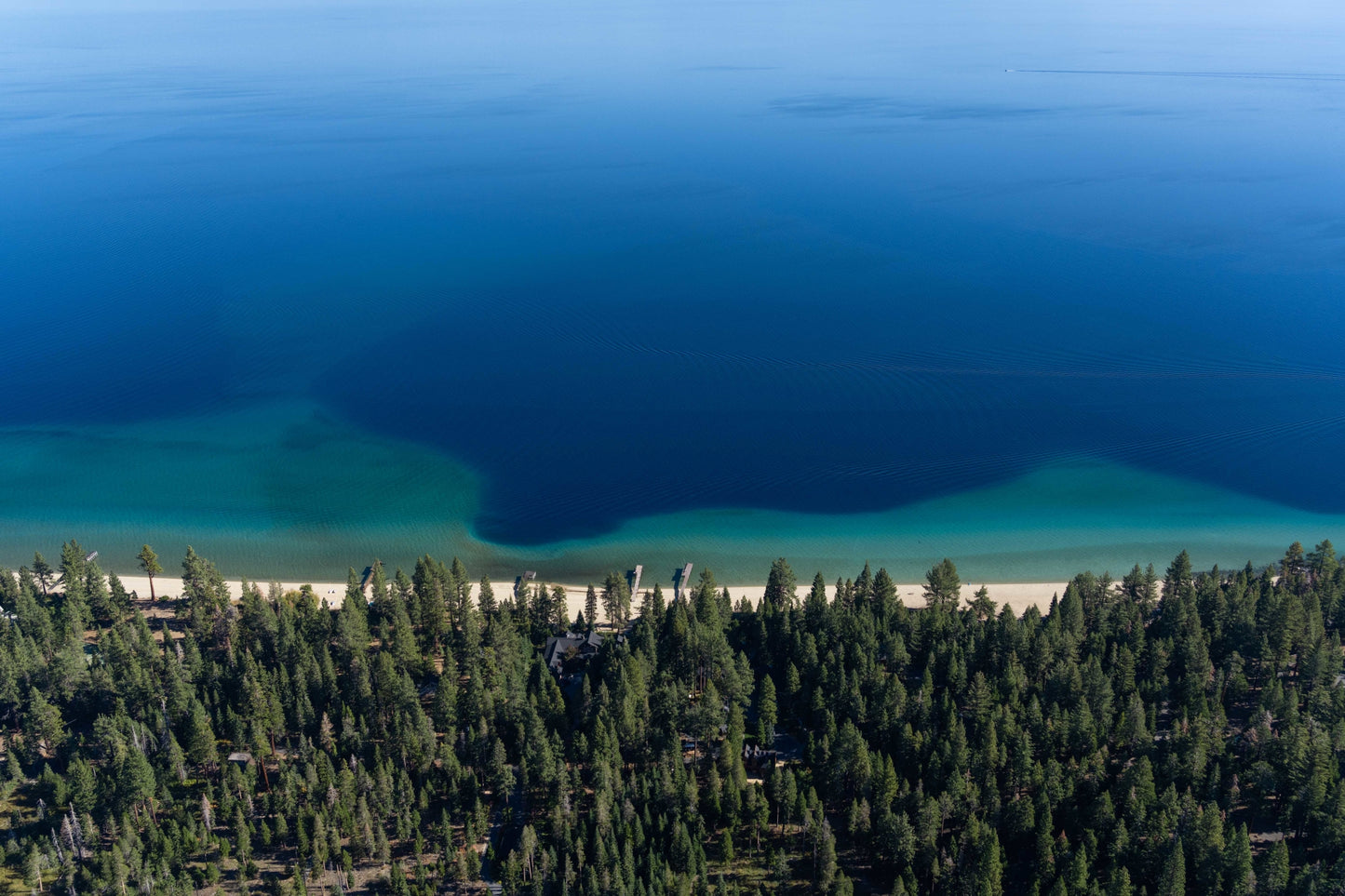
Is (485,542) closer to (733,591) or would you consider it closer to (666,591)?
(666,591)

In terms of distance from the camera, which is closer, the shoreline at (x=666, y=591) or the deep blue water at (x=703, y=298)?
the shoreline at (x=666, y=591)

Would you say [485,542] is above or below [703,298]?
below

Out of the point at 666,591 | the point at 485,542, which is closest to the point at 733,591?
the point at 666,591

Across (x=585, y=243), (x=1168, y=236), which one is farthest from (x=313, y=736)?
(x=1168, y=236)

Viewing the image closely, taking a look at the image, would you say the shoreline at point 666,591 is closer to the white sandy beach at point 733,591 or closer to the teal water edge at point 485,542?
the white sandy beach at point 733,591

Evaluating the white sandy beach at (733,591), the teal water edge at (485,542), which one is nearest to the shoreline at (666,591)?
the white sandy beach at (733,591)

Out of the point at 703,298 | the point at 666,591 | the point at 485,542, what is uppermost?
the point at 703,298

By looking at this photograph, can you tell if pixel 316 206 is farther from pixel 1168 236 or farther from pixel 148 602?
pixel 1168 236

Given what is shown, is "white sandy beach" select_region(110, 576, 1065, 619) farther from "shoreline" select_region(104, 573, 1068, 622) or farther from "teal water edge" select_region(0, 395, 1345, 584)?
"teal water edge" select_region(0, 395, 1345, 584)
